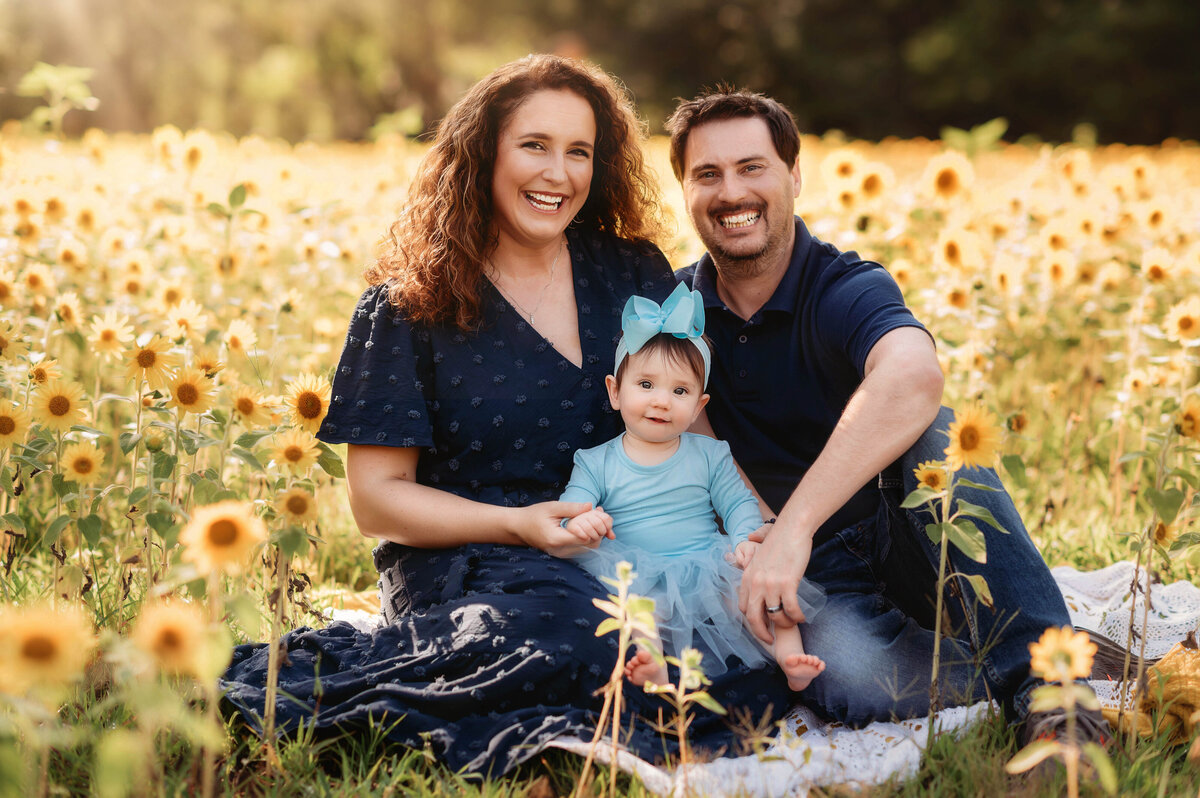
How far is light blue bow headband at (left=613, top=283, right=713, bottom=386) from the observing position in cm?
236

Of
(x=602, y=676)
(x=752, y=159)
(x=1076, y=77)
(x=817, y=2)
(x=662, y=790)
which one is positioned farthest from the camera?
(x=817, y=2)

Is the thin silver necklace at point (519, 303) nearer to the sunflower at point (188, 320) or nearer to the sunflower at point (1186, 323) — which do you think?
the sunflower at point (188, 320)

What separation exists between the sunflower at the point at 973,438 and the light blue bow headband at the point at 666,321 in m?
0.70

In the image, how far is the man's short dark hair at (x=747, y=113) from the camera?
2662mm

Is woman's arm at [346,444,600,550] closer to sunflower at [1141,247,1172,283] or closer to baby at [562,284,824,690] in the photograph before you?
baby at [562,284,824,690]

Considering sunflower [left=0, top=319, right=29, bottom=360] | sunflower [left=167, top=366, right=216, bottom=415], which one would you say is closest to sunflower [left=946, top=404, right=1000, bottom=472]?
sunflower [left=167, top=366, right=216, bottom=415]

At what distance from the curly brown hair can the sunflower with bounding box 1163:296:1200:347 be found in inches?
63.1

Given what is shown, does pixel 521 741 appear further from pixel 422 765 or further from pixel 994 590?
pixel 994 590

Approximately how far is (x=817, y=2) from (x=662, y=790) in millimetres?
24225

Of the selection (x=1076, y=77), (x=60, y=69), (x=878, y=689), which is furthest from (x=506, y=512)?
(x=1076, y=77)

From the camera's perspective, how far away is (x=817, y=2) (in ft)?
76.9

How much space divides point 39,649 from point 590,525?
3.95 ft

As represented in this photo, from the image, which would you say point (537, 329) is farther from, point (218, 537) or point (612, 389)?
point (218, 537)

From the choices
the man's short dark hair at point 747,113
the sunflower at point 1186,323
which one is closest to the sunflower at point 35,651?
the man's short dark hair at point 747,113
